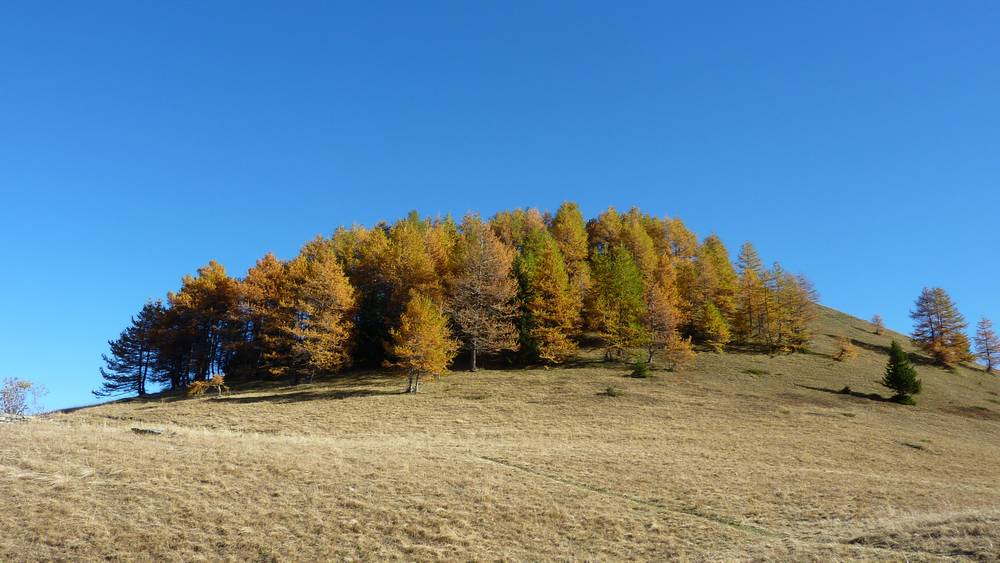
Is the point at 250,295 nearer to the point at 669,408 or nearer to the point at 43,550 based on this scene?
the point at 669,408

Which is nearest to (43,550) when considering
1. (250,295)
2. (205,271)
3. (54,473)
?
(54,473)

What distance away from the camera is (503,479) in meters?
23.2

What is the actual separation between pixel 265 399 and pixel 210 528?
33.9m

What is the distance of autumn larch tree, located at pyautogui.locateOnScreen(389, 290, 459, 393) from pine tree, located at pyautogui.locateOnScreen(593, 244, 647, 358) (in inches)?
798

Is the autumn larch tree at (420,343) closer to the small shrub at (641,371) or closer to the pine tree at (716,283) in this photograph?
the small shrub at (641,371)

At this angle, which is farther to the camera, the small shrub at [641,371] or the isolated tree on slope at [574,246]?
the isolated tree on slope at [574,246]

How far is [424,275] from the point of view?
203 feet

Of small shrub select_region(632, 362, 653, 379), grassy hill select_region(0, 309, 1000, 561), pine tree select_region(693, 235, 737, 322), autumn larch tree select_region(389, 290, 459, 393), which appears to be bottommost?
grassy hill select_region(0, 309, 1000, 561)

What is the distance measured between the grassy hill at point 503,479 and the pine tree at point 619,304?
12.6 meters

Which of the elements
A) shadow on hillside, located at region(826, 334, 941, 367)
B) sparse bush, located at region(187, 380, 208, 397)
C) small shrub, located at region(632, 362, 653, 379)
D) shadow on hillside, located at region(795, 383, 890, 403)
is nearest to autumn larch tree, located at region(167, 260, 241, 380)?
sparse bush, located at region(187, 380, 208, 397)

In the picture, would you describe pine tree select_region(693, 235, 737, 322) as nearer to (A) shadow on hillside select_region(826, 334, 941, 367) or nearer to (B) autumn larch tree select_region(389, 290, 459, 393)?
(A) shadow on hillside select_region(826, 334, 941, 367)

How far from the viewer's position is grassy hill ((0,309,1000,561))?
1556 cm

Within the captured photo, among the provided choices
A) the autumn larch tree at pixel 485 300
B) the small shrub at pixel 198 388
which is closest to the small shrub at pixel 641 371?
the autumn larch tree at pixel 485 300

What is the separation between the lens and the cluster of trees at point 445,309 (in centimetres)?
5672
